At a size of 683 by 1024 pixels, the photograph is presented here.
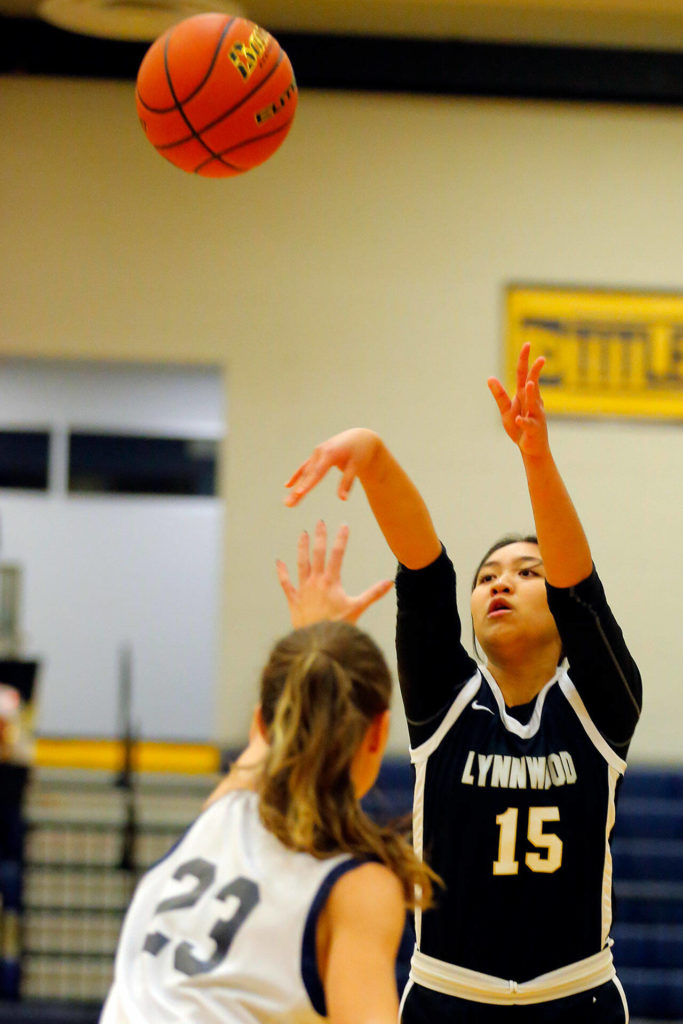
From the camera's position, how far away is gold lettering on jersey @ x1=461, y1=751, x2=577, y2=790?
1.65 m

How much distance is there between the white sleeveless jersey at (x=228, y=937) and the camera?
5.06 ft

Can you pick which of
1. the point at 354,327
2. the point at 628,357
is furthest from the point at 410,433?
the point at 628,357

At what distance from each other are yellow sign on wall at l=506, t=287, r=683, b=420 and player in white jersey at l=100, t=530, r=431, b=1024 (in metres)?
2.36

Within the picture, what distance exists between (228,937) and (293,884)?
0.10 metres

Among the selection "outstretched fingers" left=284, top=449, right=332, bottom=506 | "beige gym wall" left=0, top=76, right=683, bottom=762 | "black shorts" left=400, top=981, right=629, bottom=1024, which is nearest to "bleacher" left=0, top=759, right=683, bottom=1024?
"beige gym wall" left=0, top=76, right=683, bottom=762

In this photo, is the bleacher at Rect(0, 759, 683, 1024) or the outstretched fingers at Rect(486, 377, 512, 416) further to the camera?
the bleacher at Rect(0, 759, 683, 1024)

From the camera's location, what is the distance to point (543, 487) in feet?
5.18

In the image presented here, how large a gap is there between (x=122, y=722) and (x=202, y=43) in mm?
7169

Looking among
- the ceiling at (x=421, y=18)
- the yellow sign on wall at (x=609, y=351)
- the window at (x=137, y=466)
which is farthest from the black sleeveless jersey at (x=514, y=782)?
the window at (x=137, y=466)

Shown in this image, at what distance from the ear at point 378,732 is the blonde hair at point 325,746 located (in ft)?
0.05

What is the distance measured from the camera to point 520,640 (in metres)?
1.72

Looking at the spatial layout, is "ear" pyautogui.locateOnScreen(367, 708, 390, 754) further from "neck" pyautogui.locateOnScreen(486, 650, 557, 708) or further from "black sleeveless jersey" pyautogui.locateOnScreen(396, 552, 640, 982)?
"neck" pyautogui.locateOnScreen(486, 650, 557, 708)

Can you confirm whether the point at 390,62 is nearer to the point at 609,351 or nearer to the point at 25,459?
the point at 609,351

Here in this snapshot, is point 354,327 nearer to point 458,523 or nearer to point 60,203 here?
point 60,203
